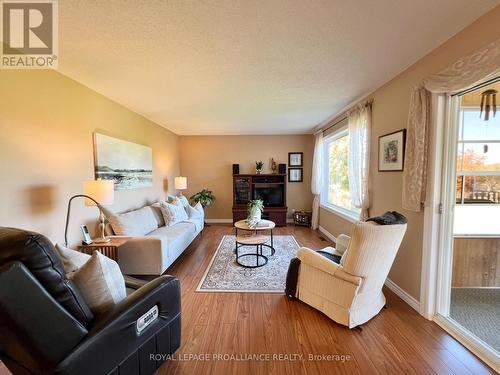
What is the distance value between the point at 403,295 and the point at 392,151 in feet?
5.17

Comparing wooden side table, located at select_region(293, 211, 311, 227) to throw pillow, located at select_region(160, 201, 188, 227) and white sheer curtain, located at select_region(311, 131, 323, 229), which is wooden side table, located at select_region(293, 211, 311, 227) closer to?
white sheer curtain, located at select_region(311, 131, 323, 229)

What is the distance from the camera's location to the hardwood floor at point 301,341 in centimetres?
151

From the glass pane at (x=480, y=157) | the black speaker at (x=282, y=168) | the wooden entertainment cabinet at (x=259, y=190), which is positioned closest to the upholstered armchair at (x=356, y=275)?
the glass pane at (x=480, y=157)

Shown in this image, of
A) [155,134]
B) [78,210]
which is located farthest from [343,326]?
[155,134]

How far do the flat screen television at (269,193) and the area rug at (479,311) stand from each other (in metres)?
3.67

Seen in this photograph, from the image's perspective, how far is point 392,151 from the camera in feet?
8.01

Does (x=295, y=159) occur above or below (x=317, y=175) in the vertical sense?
above

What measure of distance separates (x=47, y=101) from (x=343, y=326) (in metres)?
3.51

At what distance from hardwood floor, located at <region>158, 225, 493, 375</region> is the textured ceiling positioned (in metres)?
2.44

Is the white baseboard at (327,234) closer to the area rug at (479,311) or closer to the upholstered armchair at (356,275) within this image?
the area rug at (479,311)

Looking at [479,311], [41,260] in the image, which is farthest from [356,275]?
[41,260]

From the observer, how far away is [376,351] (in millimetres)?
1630

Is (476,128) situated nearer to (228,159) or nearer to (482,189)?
(482,189)

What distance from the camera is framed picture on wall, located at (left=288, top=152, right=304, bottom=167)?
579 cm
